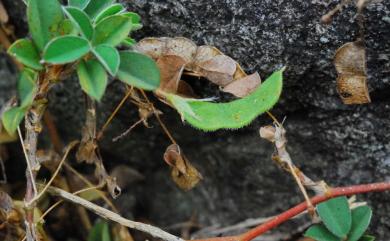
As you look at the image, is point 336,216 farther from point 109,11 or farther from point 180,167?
point 109,11

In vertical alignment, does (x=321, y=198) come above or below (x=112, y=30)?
below

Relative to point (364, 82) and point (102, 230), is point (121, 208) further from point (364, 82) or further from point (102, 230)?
point (364, 82)

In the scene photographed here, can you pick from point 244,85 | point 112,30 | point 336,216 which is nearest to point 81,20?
point 112,30

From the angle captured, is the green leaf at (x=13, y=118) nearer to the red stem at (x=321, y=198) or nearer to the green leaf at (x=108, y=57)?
the green leaf at (x=108, y=57)

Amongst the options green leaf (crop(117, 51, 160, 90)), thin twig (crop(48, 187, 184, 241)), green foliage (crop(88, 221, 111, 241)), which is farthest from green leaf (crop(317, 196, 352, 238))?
green foliage (crop(88, 221, 111, 241))

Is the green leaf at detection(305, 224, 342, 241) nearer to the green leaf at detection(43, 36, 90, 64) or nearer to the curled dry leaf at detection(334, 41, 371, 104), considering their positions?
the curled dry leaf at detection(334, 41, 371, 104)

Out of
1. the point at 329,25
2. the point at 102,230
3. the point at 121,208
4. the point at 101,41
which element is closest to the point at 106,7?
the point at 101,41
